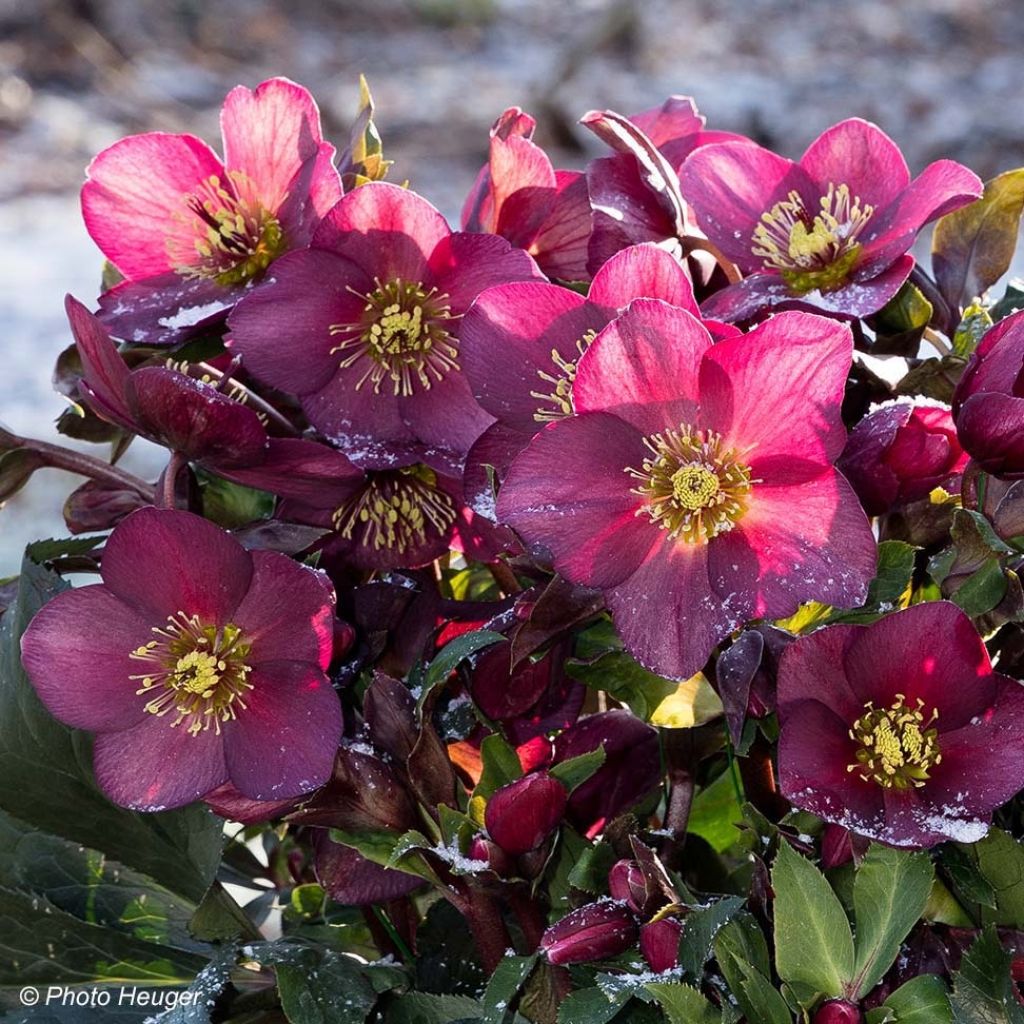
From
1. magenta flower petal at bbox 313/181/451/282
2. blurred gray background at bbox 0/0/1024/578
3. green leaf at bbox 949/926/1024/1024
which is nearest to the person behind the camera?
green leaf at bbox 949/926/1024/1024

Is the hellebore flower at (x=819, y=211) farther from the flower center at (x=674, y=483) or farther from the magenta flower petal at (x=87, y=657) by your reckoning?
the magenta flower petal at (x=87, y=657)

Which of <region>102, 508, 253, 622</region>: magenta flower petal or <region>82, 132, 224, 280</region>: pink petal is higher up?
<region>82, 132, 224, 280</region>: pink petal

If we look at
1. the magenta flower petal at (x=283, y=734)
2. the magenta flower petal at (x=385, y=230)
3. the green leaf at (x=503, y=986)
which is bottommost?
the green leaf at (x=503, y=986)

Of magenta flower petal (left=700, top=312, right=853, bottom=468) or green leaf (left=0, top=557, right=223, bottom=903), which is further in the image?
green leaf (left=0, top=557, right=223, bottom=903)

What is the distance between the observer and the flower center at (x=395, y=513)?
0.73 m

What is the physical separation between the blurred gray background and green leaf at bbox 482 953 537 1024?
3507 mm

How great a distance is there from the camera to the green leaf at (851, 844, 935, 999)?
0.60 meters

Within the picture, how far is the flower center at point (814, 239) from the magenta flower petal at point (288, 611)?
0.27 meters

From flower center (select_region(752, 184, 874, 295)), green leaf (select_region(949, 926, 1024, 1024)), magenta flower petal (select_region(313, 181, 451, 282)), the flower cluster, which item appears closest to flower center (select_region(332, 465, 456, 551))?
the flower cluster

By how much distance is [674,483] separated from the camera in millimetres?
616

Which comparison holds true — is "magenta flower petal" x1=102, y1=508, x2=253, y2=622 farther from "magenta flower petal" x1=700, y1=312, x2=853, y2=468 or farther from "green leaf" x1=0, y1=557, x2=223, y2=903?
"magenta flower petal" x1=700, y1=312, x2=853, y2=468

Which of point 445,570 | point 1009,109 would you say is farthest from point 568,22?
point 445,570

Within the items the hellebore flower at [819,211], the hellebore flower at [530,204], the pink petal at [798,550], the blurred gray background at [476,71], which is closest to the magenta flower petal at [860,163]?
the hellebore flower at [819,211]

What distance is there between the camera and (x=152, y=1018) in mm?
725
